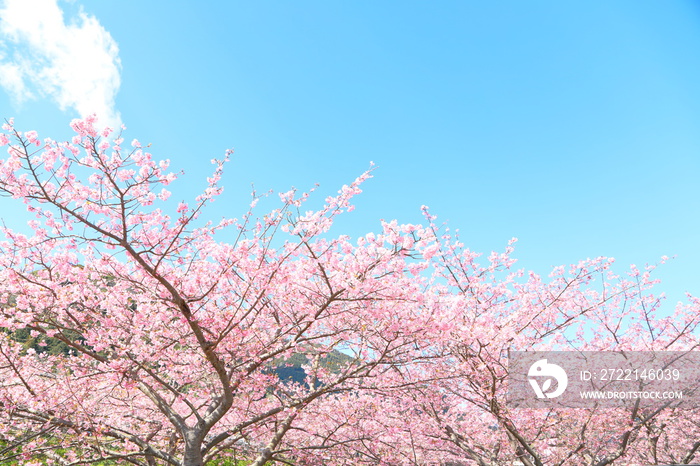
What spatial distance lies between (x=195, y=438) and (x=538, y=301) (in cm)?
838

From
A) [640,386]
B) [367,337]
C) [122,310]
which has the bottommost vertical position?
[640,386]

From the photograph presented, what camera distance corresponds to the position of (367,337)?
24.2 ft

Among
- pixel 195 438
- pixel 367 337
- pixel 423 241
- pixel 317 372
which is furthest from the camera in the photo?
pixel 317 372

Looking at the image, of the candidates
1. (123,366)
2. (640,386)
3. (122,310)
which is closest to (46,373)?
(122,310)

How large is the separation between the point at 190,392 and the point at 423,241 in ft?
17.5

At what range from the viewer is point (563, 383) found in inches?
376

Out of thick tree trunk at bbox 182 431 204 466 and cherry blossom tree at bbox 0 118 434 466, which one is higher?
cherry blossom tree at bbox 0 118 434 466

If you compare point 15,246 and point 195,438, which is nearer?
point 15,246

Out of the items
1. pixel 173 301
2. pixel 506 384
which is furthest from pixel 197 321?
pixel 506 384

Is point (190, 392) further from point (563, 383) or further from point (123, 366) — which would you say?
point (563, 383)

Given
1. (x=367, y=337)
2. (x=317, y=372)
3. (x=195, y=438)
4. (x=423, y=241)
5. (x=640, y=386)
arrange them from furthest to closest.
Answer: (x=317, y=372) → (x=640, y=386) → (x=367, y=337) → (x=195, y=438) → (x=423, y=241)

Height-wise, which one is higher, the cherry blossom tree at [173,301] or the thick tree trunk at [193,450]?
the cherry blossom tree at [173,301]

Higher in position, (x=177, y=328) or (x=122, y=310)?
(x=122, y=310)

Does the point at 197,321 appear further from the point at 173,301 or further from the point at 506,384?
the point at 506,384
